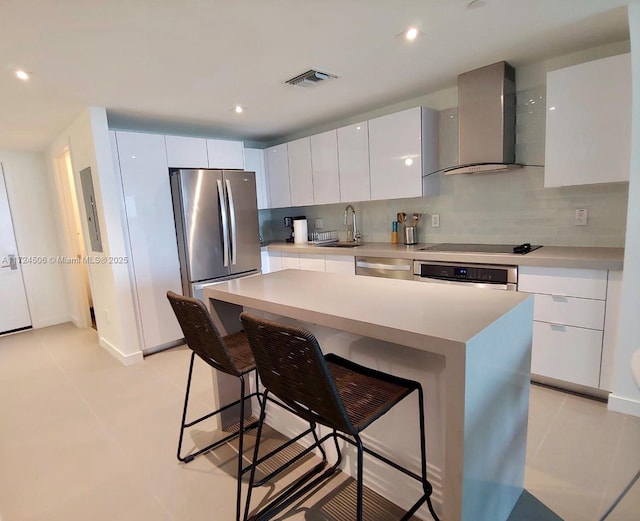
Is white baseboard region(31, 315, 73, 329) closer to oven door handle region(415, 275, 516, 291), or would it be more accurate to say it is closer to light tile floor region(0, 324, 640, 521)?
light tile floor region(0, 324, 640, 521)

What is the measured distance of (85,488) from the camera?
1.85 metres

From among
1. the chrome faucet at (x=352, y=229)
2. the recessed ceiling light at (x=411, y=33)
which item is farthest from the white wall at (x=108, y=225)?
the recessed ceiling light at (x=411, y=33)

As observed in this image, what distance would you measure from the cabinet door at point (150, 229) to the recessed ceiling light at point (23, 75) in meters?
0.90

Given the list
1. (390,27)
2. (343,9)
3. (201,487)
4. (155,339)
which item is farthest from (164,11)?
(155,339)

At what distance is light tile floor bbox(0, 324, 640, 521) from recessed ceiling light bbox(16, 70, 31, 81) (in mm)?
2292

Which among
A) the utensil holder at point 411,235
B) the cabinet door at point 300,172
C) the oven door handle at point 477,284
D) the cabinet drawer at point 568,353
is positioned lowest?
the cabinet drawer at point 568,353

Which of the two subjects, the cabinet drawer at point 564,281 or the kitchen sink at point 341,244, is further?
the kitchen sink at point 341,244

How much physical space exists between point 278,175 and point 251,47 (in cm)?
239

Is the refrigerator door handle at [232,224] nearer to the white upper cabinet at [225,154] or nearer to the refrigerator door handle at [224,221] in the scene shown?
the refrigerator door handle at [224,221]

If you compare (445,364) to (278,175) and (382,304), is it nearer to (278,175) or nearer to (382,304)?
(382,304)

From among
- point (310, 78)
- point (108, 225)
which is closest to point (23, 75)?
point (108, 225)

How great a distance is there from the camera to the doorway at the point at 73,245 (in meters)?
4.28

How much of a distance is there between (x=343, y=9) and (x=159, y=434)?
8.67 feet

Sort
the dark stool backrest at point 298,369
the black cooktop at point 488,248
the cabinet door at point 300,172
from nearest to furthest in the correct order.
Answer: the dark stool backrest at point 298,369, the black cooktop at point 488,248, the cabinet door at point 300,172
